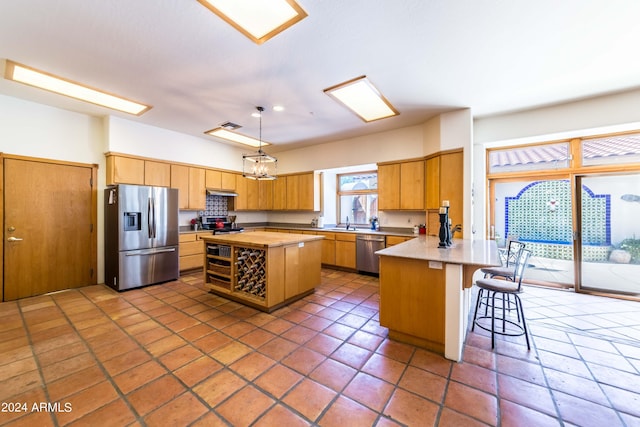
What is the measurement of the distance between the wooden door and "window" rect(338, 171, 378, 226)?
4.97 meters

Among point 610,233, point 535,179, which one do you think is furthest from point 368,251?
point 610,233

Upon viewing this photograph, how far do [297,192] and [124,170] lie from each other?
136 inches

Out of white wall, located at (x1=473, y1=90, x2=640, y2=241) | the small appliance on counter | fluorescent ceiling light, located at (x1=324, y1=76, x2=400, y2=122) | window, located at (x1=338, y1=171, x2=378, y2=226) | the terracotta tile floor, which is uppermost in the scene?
fluorescent ceiling light, located at (x1=324, y1=76, x2=400, y2=122)

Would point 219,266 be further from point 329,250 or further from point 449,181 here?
point 449,181

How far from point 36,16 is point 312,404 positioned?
12.3ft

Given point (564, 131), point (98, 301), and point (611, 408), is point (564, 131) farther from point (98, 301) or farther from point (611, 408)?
point (98, 301)

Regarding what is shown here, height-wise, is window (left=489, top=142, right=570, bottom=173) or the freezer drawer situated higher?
window (left=489, top=142, right=570, bottom=173)

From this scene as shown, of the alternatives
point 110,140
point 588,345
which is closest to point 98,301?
point 110,140

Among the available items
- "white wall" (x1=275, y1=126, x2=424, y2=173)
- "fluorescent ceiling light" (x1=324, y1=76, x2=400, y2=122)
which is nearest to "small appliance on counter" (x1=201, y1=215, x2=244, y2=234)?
"white wall" (x1=275, y1=126, x2=424, y2=173)

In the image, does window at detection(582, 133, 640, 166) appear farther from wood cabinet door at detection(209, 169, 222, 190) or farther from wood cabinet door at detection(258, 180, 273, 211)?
wood cabinet door at detection(209, 169, 222, 190)

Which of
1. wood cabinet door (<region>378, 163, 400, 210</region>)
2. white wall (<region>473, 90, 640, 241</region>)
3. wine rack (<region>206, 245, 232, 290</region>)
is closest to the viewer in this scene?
white wall (<region>473, 90, 640, 241</region>)

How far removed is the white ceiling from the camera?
6.47 ft

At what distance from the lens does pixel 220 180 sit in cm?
578

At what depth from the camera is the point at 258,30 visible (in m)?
2.19
